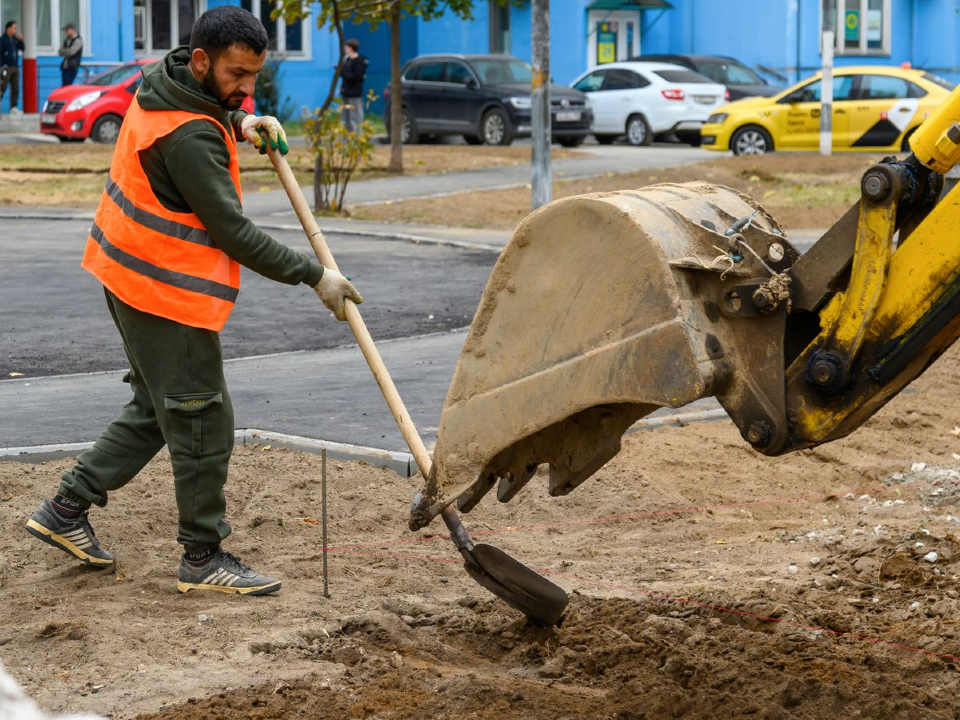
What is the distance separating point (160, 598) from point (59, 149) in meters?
23.3

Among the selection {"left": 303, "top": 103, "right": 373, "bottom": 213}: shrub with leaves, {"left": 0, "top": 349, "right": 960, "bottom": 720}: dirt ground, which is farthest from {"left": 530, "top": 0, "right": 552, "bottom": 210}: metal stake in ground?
{"left": 0, "top": 349, "right": 960, "bottom": 720}: dirt ground

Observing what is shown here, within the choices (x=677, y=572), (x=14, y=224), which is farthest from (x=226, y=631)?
(x=14, y=224)

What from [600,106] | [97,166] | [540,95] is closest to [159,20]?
[600,106]

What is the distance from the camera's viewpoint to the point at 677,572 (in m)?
5.26

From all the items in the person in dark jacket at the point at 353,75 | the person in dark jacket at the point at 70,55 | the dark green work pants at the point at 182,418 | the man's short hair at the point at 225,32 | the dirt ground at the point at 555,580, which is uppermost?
the person in dark jacket at the point at 70,55

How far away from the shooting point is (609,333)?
11.5 ft

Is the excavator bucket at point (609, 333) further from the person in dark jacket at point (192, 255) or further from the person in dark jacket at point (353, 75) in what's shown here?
the person in dark jacket at point (353, 75)

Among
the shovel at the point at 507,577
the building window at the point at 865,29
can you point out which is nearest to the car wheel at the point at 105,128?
the building window at the point at 865,29

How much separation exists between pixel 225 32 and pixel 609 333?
1.86 metres

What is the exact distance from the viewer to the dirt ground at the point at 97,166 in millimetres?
20641

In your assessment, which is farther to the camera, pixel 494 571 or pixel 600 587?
pixel 600 587

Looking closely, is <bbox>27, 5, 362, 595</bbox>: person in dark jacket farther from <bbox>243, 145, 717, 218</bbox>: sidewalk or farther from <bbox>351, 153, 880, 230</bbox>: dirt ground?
Result: <bbox>243, 145, 717, 218</bbox>: sidewalk

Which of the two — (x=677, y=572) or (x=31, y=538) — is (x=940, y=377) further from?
(x=31, y=538)

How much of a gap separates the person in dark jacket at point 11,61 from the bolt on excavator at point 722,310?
29.0 meters
